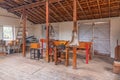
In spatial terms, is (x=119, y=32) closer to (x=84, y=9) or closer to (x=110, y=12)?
(x=110, y=12)

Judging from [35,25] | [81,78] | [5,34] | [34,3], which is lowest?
[81,78]

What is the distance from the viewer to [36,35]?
10.9 metres

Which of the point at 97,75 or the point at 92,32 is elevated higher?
the point at 92,32

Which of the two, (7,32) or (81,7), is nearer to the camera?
(81,7)

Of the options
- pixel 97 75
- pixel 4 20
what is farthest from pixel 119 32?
pixel 4 20

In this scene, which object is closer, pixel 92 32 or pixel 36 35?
pixel 92 32

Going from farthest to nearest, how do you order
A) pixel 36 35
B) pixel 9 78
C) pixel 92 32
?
pixel 36 35
pixel 92 32
pixel 9 78

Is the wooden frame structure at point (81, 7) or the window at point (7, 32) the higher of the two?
the wooden frame structure at point (81, 7)

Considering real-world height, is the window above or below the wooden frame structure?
below

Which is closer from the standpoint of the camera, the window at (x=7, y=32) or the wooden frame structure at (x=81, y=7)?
the wooden frame structure at (x=81, y=7)

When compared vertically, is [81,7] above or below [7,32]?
above

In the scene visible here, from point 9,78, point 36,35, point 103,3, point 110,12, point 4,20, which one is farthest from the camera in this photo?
point 36,35

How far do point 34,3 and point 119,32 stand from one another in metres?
5.41

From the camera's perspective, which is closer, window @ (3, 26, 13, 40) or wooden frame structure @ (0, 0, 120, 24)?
wooden frame structure @ (0, 0, 120, 24)
